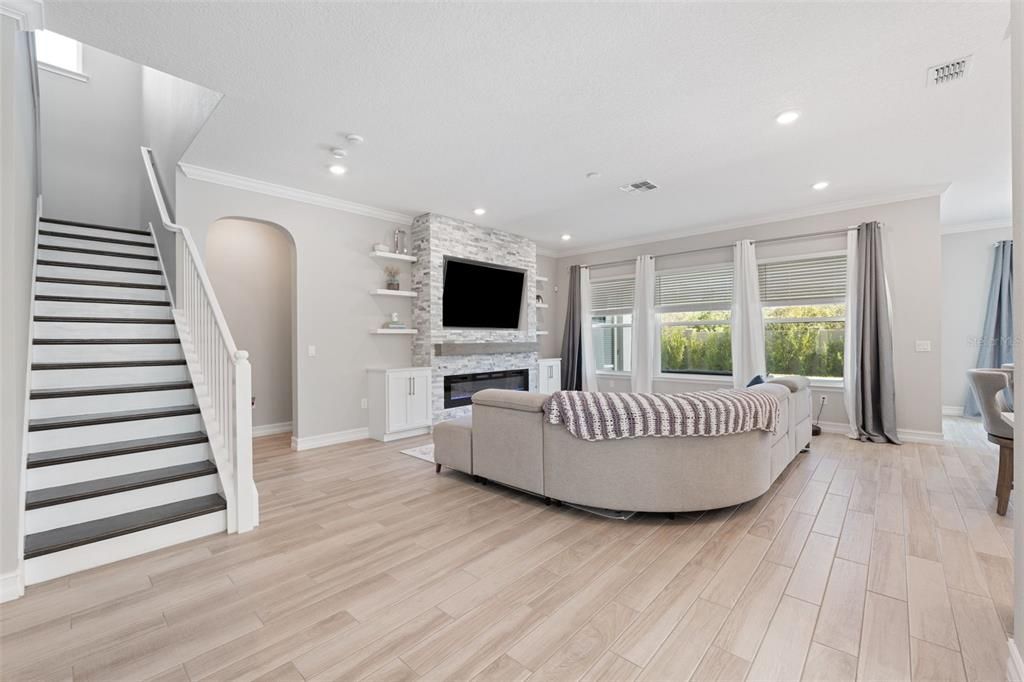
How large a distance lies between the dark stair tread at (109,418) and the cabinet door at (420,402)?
7.61 feet

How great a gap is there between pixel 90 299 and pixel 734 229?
699 centimetres

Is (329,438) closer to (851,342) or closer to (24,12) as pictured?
(24,12)

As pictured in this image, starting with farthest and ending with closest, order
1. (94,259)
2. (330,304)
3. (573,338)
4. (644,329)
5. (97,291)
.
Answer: (573,338) → (644,329) → (330,304) → (94,259) → (97,291)

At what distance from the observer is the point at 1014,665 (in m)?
1.40

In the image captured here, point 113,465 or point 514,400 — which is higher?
point 514,400

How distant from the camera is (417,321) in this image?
560cm

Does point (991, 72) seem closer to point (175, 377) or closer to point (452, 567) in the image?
point (452, 567)

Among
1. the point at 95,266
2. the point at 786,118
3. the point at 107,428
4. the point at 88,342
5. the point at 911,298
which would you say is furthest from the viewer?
the point at 911,298

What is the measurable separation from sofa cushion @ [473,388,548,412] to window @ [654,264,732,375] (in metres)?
4.14

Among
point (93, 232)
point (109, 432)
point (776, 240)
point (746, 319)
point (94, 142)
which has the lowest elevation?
point (109, 432)

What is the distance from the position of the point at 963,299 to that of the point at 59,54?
1198cm

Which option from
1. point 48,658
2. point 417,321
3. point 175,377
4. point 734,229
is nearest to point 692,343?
point 734,229

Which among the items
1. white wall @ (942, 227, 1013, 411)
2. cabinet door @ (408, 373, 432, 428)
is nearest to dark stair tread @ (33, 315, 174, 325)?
cabinet door @ (408, 373, 432, 428)

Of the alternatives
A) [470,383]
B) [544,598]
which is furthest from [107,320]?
[544,598]
